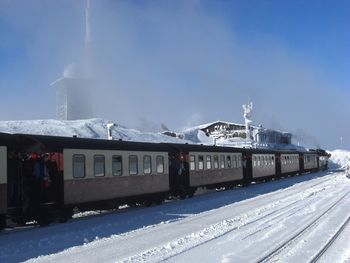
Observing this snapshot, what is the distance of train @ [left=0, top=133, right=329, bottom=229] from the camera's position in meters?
16.3

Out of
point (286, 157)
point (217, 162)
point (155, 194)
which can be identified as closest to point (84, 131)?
point (286, 157)

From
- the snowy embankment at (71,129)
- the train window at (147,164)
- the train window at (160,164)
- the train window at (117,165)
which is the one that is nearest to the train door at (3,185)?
the train window at (117,165)

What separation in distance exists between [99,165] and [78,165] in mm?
1467

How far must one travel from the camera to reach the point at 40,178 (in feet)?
54.6

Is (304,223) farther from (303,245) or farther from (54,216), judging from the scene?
(54,216)

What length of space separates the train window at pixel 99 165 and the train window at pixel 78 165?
85 cm

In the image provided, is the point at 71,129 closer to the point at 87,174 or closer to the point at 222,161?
the point at 222,161

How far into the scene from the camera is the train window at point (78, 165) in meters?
18.4

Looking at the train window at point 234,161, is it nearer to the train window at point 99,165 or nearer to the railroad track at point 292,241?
the train window at point 99,165

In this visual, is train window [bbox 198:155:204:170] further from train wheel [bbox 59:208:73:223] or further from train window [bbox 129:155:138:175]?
train wheel [bbox 59:208:73:223]

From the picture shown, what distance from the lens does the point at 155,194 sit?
81.1 ft

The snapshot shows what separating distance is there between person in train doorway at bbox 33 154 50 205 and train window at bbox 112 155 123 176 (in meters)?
4.22

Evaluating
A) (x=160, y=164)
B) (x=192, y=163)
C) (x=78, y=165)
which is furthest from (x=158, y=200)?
(x=78, y=165)

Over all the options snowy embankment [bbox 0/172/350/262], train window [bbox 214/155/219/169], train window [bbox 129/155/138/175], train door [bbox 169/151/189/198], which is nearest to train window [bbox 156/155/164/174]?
train door [bbox 169/151/189/198]
